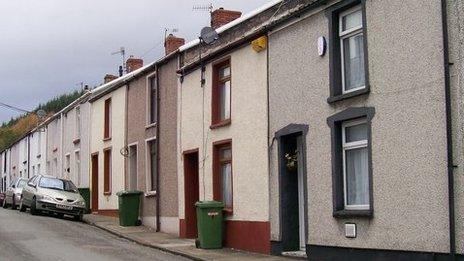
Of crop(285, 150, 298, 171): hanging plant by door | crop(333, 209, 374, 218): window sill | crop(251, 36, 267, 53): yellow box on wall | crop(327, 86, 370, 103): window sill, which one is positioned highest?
crop(251, 36, 267, 53): yellow box on wall

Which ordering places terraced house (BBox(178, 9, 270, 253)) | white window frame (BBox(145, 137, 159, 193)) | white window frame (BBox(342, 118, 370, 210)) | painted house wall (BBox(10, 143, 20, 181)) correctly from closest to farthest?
white window frame (BBox(342, 118, 370, 210))
terraced house (BBox(178, 9, 270, 253))
white window frame (BBox(145, 137, 159, 193))
painted house wall (BBox(10, 143, 20, 181))

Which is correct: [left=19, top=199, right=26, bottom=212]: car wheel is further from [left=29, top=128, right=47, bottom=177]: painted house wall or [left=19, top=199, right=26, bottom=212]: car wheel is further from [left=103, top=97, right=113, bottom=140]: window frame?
[left=29, top=128, right=47, bottom=177]: painted house wall

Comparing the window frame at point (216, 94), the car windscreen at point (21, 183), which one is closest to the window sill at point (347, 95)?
the window frame at point (216, 94)

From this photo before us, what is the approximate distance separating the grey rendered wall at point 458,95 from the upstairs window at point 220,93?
789 centimetres

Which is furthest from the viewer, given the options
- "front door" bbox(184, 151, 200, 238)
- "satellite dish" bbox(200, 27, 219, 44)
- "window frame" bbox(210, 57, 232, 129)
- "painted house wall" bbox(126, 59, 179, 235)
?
"painted house wall" bbox(126, 59, 179, 235)

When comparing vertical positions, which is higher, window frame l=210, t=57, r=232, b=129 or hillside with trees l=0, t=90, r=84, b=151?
hillside with trees l=0, t=90, r=84, b=151

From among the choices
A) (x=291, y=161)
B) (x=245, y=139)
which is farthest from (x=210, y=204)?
(x=291, y=161)

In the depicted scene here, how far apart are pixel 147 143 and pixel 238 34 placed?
23.6 feet

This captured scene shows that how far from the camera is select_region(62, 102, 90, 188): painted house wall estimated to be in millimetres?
30344

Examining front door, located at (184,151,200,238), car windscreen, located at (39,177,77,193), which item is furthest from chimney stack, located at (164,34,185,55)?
car windscreen, located at (39,177,77,193)

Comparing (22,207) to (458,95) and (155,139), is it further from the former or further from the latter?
(458,95)

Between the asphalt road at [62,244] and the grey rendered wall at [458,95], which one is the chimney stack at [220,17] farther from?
the grey rendered wall at [458,95]

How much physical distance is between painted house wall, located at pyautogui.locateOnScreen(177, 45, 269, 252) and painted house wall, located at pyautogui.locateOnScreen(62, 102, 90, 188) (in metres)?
13.4

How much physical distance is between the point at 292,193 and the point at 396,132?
382 cm
